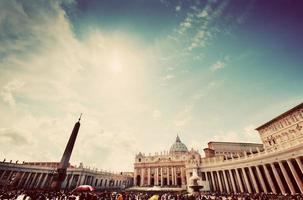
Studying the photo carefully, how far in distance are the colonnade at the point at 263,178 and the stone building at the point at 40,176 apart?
149 ft

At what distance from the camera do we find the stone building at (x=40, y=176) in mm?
45500

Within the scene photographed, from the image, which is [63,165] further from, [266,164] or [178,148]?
[178,148]

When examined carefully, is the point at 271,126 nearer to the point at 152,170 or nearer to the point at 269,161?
the point at 269,161

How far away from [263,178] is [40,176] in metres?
65.2

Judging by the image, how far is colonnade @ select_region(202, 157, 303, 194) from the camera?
28.8 metres

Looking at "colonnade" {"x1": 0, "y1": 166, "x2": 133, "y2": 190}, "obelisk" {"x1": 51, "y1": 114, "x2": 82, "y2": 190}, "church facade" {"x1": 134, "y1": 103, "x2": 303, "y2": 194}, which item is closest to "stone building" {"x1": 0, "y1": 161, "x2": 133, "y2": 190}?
"colonnade" {"x1": 0, "y1": 166, "x2": 133, "y2": 190}

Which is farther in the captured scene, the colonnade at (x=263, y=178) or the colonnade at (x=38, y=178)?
the colonnade at (x=38, y=178)

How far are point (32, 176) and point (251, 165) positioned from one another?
214 feet

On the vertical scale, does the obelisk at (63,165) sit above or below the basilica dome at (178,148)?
below

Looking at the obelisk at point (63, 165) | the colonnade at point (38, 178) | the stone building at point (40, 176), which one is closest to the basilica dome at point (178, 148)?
the stone building at point (40, 176)

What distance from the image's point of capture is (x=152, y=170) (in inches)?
3216

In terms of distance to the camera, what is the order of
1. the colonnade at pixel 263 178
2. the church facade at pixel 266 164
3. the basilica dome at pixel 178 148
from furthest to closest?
1. the basilica dome at pixel 178 148
2. the church facade at pixel 266 164
3. the colonnade at pixel 263 178

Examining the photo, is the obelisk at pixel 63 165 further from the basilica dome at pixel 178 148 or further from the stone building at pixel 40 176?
the basilica dome at pixel 178 148

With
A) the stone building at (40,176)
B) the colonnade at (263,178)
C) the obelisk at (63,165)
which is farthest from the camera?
the stone building at (40,176)
